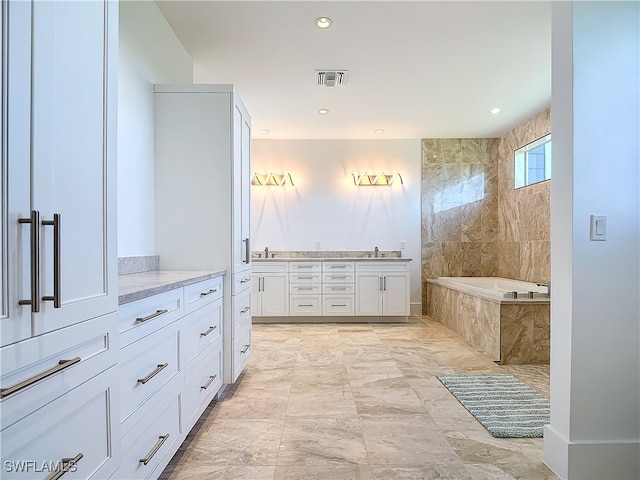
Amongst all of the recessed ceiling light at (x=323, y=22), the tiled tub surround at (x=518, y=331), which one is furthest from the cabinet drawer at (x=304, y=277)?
the recessed ceiling light at (x=323, y=22)

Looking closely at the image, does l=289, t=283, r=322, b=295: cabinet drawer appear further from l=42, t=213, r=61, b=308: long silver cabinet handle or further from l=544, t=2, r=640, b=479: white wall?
l=42, t=213, r=61, b=308: long silver cabinet handle

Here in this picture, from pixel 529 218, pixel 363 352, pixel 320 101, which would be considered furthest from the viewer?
pixel 529 218

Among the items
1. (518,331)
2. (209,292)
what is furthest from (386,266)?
(209,292)

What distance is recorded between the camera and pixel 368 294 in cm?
539

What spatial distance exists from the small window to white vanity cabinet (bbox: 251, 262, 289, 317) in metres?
3.46

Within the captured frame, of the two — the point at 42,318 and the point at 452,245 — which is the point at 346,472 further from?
the point at 452,245

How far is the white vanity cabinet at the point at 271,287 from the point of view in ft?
17.4

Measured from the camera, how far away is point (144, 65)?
2.53 meters

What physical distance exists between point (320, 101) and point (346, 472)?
3687mm

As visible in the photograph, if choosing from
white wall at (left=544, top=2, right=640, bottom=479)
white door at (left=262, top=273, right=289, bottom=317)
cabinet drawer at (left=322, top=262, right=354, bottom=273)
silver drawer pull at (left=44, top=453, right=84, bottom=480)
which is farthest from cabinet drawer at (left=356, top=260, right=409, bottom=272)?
silver drawer pull at (left=44, top=453, right=84, bottom=480)

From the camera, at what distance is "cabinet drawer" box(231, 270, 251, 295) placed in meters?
2.72

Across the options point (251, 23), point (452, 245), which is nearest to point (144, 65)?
point (251, 23)

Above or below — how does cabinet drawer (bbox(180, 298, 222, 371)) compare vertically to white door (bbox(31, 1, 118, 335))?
below

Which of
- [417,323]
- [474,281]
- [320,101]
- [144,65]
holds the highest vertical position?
[320,101]
